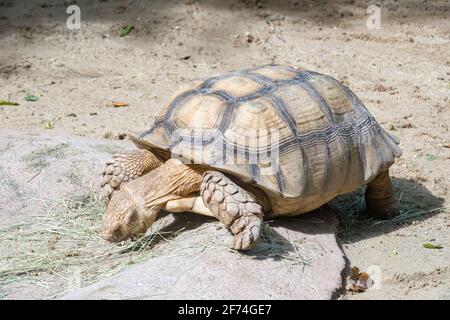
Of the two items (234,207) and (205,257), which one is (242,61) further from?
(205,257)

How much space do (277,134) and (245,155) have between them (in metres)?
0.22

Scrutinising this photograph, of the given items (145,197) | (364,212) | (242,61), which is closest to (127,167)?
(145,197)

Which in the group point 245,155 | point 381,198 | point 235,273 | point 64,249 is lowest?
point 64,249

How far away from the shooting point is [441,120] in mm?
5973

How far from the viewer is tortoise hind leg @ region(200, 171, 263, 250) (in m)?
3.41

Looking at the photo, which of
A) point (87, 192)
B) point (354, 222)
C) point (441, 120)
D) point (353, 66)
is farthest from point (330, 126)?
point (353, 66)

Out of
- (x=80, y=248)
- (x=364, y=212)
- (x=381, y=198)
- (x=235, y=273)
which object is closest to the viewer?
(x=235, y=273)

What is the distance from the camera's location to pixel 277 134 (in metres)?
3.77

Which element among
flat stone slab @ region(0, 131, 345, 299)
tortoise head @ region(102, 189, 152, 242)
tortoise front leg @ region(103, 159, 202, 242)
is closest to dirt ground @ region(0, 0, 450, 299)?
flat stone slab @ region(0, 131, 345, 299)

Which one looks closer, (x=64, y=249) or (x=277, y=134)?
(x=277, y=134)

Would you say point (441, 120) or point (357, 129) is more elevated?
point (357, 129)

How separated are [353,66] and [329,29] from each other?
1.22m

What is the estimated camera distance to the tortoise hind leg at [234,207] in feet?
11.2

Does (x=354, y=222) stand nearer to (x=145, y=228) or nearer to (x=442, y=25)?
A: (x=145, y=228)
